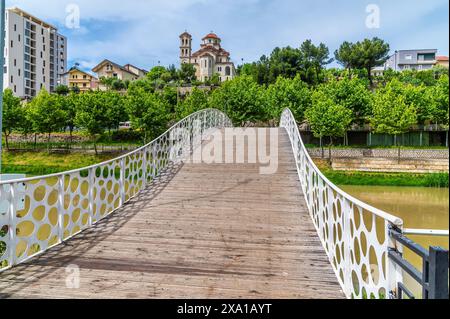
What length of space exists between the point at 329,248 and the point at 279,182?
326 centimetres

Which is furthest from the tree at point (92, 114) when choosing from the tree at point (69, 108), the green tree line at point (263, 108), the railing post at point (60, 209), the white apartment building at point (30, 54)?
the railing post at point (60, 209)

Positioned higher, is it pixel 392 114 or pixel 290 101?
pixel 290 101

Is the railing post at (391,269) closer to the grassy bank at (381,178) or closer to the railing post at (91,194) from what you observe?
the railing post at (91,194)

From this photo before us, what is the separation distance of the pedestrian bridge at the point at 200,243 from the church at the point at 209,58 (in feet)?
195

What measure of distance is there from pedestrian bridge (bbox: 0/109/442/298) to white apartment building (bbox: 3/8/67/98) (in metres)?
42.7

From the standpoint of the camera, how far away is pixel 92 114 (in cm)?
3047

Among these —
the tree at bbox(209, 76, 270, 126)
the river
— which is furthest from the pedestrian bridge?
the tree at bbox(209, 76, 270, 126)

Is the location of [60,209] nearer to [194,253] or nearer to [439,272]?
[194,253]

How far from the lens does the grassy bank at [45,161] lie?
26078 mm

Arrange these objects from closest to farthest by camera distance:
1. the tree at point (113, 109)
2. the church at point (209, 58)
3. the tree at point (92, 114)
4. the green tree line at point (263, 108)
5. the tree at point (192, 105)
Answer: the green tree line at point (263, 108)
the tree at point (92, 114)
the tree at point (113, 109)
the tree at point (192, 105)
the church at point (209, 58)

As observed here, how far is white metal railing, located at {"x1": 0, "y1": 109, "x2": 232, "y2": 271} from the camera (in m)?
3.56

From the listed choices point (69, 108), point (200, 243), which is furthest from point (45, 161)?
point (200, 243)

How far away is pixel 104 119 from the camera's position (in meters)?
31.2

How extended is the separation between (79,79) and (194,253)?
67359 mm
